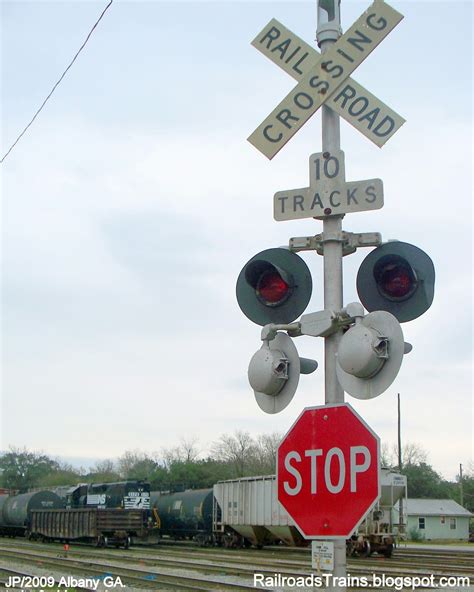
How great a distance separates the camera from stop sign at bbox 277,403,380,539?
446 centimetres

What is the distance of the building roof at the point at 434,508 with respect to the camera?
5706cm

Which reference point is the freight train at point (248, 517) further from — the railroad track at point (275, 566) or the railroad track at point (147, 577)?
the railroad track at point (147, 577)

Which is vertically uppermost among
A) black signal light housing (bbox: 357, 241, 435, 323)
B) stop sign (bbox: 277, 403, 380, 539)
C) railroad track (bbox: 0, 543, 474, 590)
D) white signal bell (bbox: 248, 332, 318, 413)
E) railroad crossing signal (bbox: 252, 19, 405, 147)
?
railroad crossing signal (bbox: 252, 19, 405, 147)

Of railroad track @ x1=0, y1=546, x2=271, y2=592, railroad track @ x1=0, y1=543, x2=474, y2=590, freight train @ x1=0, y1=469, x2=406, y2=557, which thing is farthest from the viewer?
freight train @ x1=0, y1=469, x2=406, y2=557

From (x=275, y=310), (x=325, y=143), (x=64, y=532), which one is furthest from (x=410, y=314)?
(x=64, y=532)

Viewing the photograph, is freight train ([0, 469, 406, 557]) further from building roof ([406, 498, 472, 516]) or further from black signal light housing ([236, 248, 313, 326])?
building roof ([406, 498, 472, 516])

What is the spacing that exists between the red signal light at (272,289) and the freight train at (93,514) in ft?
93.3

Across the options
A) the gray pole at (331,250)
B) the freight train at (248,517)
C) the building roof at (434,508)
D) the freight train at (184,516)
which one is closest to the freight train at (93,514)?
the freight train at (184,516)

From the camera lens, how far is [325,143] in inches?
223

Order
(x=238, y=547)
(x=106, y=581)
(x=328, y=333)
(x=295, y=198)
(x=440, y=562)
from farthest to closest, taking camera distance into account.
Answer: (x=238, y=547) < (x=440, y=562) < (x=106, y=581) < (x=295, y=198) < (x=328, y=333)

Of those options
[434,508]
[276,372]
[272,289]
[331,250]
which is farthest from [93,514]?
[434,508]

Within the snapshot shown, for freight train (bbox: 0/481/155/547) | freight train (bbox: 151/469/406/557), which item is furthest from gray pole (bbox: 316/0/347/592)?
freight train (bbox: 0/481/155/547)

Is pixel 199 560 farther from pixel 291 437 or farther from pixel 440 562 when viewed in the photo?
pixel 291 437

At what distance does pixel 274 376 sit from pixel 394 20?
272 centimetres
